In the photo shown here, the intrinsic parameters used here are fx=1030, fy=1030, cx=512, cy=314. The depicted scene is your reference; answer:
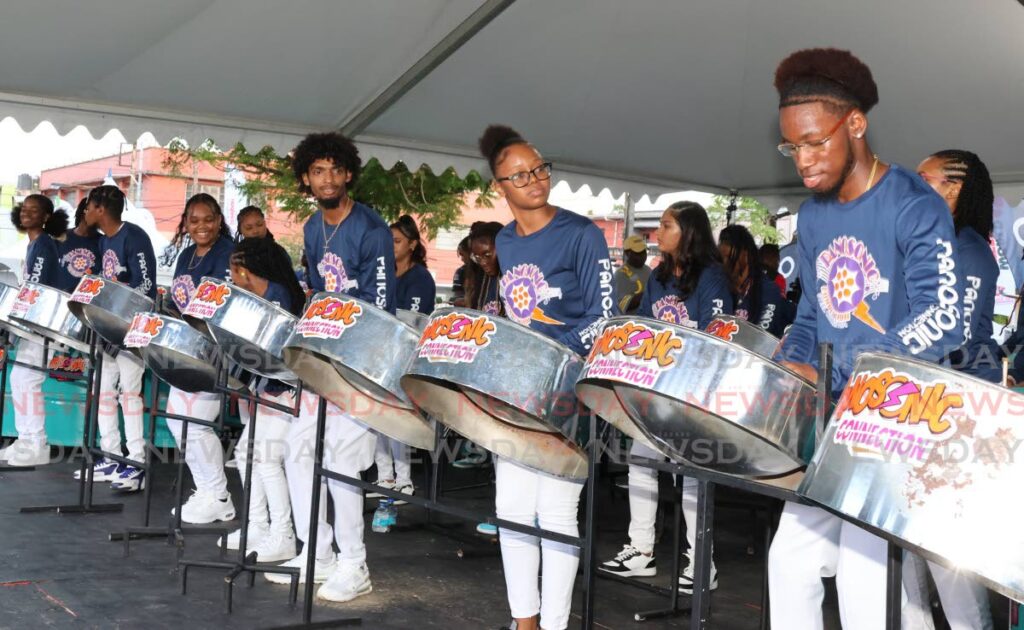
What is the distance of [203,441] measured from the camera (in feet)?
10.9

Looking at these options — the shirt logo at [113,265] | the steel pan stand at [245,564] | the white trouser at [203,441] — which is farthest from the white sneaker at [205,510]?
the shirt logo at [113,265]

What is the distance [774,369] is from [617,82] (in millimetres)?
3123

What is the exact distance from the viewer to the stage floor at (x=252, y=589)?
7.99ft

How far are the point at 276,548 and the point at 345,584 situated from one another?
1.31 feet

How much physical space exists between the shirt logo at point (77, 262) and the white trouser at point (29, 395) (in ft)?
1.23

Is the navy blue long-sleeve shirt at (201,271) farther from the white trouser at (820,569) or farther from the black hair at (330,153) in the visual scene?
the white trouser at (820,569)

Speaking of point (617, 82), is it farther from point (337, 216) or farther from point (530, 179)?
point (530, 179)

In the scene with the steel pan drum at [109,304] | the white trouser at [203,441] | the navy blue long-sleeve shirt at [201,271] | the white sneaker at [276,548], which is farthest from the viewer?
the navy blue long-sleeve shirt at [201,271]

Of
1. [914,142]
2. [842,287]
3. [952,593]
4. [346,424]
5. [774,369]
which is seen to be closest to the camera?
[774,369]

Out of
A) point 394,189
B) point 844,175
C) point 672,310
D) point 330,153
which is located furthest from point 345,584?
point 394,189

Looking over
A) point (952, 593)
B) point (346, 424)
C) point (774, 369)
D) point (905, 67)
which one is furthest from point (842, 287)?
point (905, 67)

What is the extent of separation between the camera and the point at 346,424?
255 centimetres

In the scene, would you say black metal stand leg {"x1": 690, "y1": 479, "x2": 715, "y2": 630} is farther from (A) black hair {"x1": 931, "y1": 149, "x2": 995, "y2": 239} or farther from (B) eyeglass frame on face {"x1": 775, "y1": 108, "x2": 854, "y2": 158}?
(A) black hair {"x1": 931, "y1": 149, "x2": 995, "y2": 239}

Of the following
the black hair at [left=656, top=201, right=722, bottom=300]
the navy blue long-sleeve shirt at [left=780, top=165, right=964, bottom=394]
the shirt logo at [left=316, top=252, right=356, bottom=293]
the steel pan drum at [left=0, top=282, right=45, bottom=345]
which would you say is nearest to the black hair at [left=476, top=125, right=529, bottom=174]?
the shirt logo at [left=316, top=252, right=356, bottom=293]
